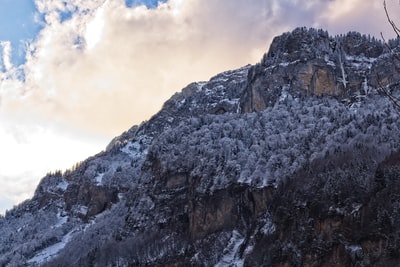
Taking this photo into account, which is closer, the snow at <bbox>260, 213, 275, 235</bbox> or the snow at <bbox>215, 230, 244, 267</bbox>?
the snow at <bbox>215, 230, 244, 267</bbox>

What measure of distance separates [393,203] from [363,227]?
8.15m

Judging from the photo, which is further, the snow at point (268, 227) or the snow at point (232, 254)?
the snow at point (268, 227)

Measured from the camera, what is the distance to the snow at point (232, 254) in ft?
464

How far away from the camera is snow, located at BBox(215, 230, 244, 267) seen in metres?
142

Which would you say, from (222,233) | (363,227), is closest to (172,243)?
(222,233)

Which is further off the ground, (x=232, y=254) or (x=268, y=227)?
(x=268, y=227)

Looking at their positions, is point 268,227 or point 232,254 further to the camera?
point 232,254

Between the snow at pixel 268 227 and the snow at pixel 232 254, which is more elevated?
the snow at pixel 268 227

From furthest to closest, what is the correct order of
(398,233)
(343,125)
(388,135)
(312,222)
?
(343,125) < (388,135) < (312,222) < (398,233)

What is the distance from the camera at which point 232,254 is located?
145500 mm

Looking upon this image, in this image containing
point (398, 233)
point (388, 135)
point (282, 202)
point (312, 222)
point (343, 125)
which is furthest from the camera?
point (343, 125)

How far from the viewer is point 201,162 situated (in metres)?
197

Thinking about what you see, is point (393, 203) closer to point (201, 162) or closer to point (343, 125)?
point (343, 125)

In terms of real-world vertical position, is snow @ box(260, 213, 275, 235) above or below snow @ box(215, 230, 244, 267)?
above
